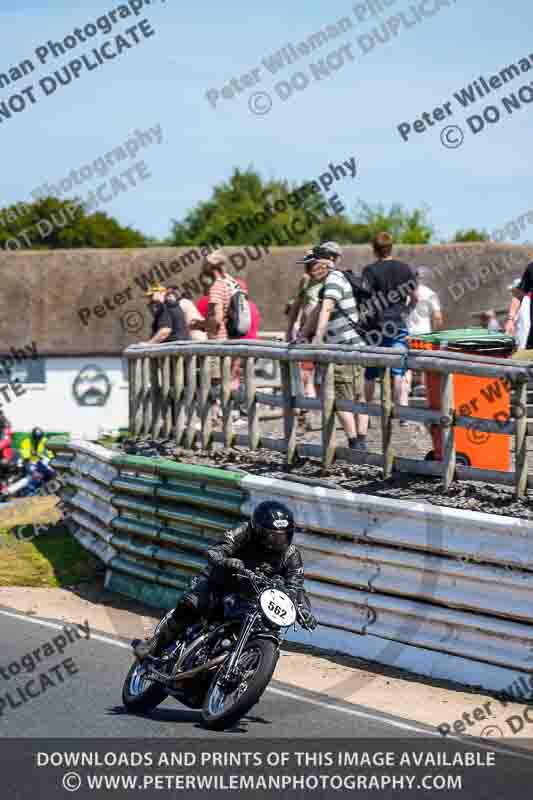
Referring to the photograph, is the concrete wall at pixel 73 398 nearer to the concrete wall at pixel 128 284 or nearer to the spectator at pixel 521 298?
the concrete wall at pixel 128 284

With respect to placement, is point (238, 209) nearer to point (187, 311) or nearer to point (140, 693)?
A: point (187, 311)

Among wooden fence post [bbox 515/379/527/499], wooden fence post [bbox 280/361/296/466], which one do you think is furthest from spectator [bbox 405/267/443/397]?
wooden fence post [bbox 515/379/527/499]

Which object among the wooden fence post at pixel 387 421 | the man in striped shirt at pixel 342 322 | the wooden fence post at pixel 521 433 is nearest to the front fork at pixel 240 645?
the wooden fence post at pixel 521 433

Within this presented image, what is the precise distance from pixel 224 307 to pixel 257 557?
6637mm

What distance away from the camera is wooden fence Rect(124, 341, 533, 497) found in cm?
1004

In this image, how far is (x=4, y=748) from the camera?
25.3 ft

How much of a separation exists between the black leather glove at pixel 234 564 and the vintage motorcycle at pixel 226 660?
0.13 feet

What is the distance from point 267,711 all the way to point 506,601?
1725 millimetres

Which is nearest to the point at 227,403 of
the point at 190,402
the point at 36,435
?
the point at 190,402

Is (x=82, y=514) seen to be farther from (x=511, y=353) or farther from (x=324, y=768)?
(x=324, y=768)

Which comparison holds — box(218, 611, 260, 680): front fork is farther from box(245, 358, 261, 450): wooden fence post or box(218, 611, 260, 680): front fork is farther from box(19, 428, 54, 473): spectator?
box(19, 428, 54, 473): spectator

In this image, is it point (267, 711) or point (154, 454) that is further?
point (154, 454)

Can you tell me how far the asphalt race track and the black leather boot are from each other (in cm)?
37

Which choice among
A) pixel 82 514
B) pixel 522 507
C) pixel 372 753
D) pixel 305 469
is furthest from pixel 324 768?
pixel 82 514
